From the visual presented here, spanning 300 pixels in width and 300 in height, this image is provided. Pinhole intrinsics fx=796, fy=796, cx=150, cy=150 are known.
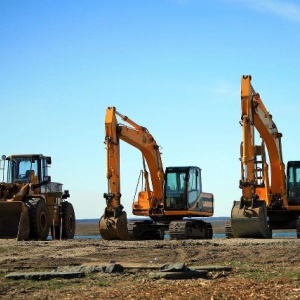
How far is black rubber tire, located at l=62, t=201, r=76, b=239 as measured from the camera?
35281 mm

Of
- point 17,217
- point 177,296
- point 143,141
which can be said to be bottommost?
point 177,296

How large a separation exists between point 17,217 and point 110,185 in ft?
15.5

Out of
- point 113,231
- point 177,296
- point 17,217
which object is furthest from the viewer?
point 113,231

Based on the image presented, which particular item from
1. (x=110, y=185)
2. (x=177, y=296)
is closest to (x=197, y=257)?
(x=177, y=296)

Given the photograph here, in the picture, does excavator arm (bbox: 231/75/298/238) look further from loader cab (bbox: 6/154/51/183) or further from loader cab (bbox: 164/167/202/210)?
loader cab (bbox: 6/154/51/183)

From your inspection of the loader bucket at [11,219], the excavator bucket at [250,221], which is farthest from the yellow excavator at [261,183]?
the loader bucket at [11,219]

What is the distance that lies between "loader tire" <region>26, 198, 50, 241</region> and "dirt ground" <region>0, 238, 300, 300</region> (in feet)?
18.7

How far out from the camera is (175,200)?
36.1 metres

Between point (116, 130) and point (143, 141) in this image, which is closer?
point (116, 130)

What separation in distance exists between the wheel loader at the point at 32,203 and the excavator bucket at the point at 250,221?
7.64 metres

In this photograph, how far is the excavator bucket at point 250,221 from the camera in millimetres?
31141

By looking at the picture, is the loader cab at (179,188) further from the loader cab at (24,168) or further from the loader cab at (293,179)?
the loader cab at (24,168)

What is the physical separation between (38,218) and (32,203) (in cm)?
64

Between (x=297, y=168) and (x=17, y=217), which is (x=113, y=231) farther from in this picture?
(x=297, y=168)
